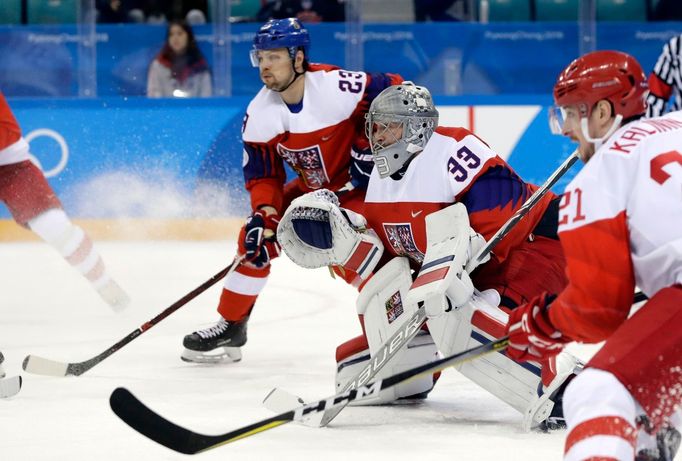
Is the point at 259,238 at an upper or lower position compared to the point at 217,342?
upper

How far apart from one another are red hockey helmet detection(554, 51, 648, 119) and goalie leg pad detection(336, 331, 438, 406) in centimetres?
113

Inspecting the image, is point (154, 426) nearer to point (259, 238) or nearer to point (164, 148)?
point (259, 238)

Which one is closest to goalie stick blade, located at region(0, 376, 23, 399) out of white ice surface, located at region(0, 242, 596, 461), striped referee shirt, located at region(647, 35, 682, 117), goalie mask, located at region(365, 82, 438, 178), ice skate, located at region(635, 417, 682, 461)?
white ice surface, located at region(0, 242, 596, 461)

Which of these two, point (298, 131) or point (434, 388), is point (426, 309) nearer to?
point (434, 388)

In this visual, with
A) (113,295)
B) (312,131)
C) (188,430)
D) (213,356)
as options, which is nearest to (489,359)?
(188,430)

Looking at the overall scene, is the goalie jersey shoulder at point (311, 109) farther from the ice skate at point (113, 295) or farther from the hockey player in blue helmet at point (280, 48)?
the ice skate at point (113, 295)

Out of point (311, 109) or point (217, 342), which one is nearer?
point (311, 109)

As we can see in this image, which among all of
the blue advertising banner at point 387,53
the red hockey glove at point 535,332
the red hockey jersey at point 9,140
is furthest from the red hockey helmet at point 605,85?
the blue advertising banner at point 387,53

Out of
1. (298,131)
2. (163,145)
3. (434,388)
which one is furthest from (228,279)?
(163,145)

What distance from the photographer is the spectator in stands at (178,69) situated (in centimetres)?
670

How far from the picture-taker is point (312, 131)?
3686 millimetres

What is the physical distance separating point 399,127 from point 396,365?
2.01 feet

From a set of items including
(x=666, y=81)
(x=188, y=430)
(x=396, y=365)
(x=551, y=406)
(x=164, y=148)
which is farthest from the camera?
(x=164, y=148)

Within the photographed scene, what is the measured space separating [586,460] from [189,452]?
2.67ft
